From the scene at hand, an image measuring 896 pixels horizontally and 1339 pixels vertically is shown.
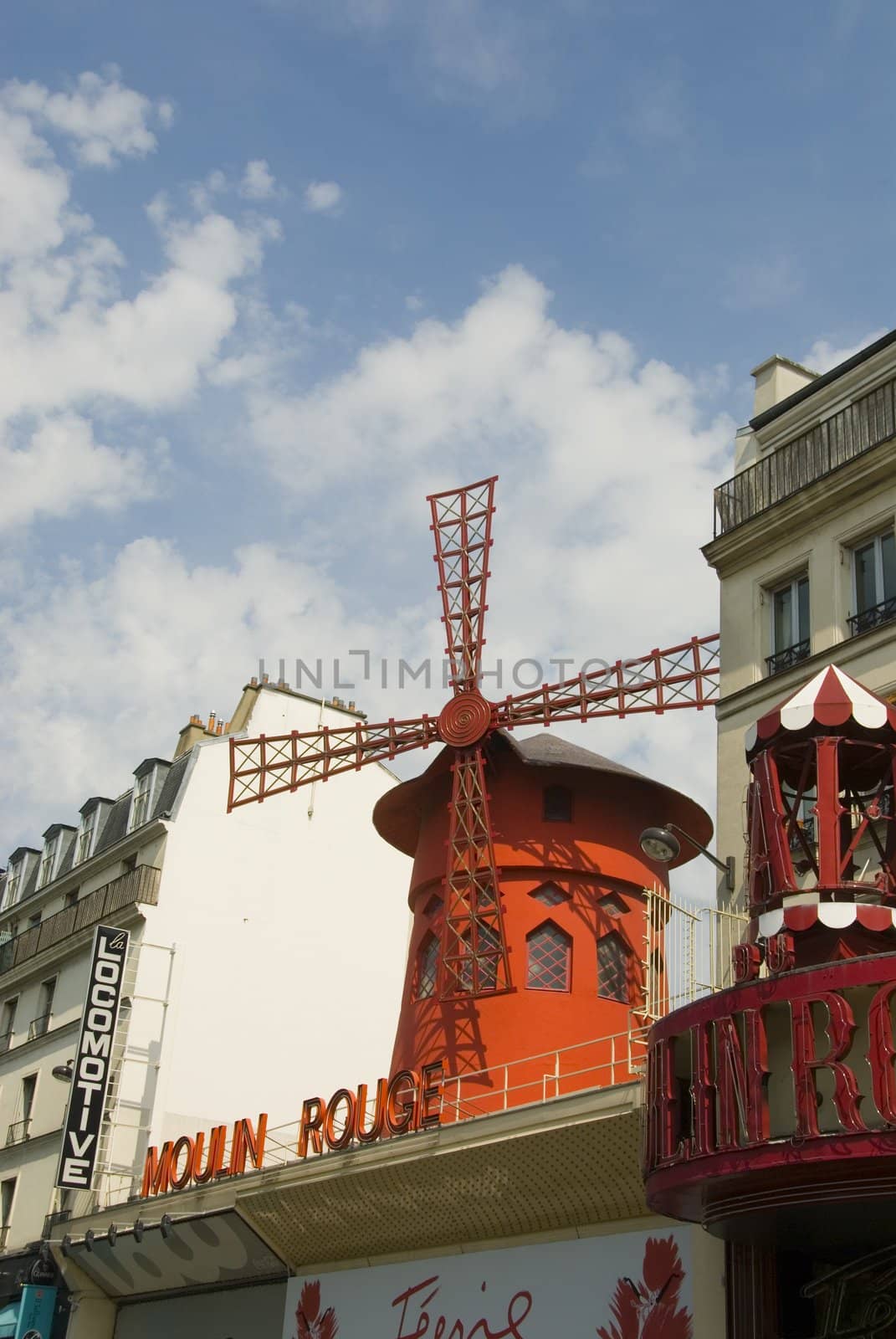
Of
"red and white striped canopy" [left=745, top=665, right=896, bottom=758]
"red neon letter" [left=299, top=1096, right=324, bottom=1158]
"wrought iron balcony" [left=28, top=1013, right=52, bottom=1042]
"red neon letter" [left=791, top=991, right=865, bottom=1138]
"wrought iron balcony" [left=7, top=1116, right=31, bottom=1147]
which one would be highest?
"wrought iron balcony" [left=28, top=1013, right=52, bottom=1042]

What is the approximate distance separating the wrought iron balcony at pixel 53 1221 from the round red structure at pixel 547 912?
5.11m

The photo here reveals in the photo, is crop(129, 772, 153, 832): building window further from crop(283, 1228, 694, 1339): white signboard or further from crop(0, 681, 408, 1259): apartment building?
crop(283, 1228, 694, 1339): white signboard

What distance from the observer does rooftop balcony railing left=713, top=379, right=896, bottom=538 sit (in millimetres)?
11062

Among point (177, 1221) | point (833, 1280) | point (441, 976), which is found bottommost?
point (833, 1280)

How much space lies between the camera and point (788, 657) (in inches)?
443

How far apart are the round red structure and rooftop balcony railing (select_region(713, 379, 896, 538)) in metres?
3.69

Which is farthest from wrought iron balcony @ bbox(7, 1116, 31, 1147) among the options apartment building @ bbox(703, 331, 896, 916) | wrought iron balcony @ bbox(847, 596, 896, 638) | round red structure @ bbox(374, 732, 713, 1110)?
→ wrought iron balcony @ bbox(847, 596, 896, 638)

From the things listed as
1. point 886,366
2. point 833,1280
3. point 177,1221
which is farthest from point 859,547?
point 177,1221

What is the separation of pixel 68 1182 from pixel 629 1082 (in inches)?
357

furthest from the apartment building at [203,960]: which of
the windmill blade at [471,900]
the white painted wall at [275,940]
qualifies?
the windmill blade at [471,900]

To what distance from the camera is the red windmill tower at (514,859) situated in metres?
14.1

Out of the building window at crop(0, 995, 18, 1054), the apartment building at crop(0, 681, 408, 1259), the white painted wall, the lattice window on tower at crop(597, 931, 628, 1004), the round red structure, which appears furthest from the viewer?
the building window at crop(0, 995, 18, 1054)

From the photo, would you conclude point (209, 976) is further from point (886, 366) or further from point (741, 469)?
point (886, 366)

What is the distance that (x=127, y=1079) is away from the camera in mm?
18047
